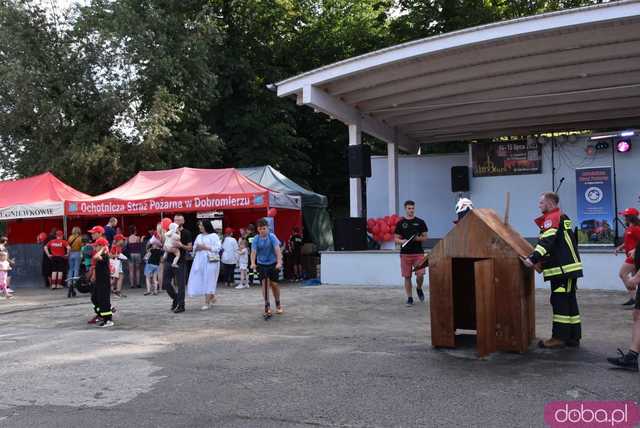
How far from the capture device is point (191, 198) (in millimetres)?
16469

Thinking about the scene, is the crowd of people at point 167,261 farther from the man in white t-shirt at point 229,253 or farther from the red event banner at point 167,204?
the red event banner at point 167,204

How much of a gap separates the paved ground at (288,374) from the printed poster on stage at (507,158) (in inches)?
399

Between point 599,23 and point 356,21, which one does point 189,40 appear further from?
point 599,23

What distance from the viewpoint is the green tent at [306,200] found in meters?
18.3

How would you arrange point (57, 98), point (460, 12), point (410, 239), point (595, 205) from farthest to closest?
point (460, 12) → point (57, 98) → point (595, 205) → point (410, 239)

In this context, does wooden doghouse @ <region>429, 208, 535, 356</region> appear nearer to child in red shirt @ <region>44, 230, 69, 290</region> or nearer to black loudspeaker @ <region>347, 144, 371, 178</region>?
black loudspeaker @ <region>347, 144, 371, 178</region>

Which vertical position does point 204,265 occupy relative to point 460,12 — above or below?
below

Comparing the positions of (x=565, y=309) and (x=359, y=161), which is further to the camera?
(x=359, y=161)

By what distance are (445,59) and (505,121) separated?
5.83 metres

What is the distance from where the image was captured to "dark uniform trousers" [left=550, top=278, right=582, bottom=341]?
6.57 metres

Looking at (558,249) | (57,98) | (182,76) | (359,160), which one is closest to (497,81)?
(359,160)

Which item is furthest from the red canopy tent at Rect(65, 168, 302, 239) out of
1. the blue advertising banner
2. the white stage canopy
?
the blue advertising banner

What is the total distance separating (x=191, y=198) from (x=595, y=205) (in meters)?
11.9

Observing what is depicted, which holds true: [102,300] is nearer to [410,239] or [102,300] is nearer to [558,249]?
[410,239]
